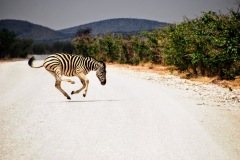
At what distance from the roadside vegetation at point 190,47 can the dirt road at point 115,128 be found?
4267 millimetres

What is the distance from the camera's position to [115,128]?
7.61 metres

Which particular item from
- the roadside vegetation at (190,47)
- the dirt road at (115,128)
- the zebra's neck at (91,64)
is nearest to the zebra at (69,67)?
the zebra's neck at (91,64)

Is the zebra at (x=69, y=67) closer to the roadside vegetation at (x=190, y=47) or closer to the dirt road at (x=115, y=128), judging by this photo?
the dirt road at (x=115, y=128)

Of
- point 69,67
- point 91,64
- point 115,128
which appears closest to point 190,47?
point 91,64

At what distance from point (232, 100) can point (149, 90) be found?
A: 3548 millimetres

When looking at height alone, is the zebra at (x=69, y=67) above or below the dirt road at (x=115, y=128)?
above

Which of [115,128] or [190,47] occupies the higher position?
[190,47]

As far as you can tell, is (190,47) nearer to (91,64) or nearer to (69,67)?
(91,64)

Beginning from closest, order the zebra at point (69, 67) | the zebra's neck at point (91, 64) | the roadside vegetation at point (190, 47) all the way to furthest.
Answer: the zebra at point (69, 67), the zebra's neck at point (91, 64), the roadside vegetation at point (190, 47)

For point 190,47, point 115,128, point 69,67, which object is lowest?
point 115,128

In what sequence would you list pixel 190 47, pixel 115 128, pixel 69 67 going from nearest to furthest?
pixel 115 128
pixel 69 67
pixel 190 47

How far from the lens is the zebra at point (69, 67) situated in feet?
36.8

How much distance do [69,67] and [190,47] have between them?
10.6 m

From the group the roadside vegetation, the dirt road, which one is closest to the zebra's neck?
the dirt road
